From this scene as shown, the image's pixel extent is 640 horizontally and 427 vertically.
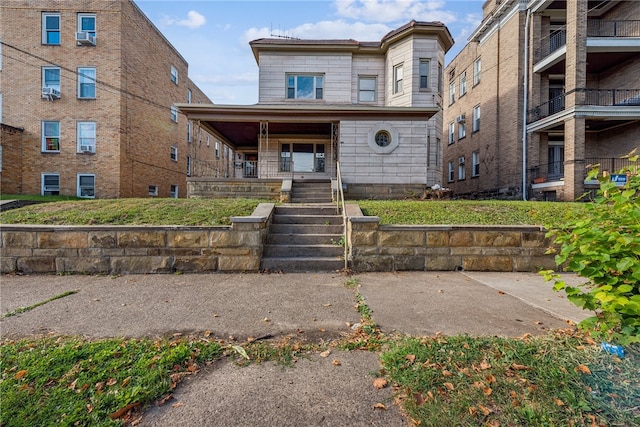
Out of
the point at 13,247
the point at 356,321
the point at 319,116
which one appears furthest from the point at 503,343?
the point at 319,116

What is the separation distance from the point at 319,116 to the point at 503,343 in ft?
38.4

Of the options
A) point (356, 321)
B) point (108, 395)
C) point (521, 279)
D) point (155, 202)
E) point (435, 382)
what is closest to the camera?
point (108, 395)

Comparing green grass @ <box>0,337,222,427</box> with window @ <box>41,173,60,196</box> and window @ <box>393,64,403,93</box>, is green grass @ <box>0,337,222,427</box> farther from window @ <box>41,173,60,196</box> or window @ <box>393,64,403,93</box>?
window @ <box>41,173,60,196</box>

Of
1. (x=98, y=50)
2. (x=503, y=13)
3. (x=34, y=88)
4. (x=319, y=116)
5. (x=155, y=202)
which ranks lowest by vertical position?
(x=155, y=202)

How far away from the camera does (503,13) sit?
16484mm

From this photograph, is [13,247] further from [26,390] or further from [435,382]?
[435,382]

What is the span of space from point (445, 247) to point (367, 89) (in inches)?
528

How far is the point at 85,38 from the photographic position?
52.4ft

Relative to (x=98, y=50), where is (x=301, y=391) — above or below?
below

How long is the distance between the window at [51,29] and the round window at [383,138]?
59.6 ft

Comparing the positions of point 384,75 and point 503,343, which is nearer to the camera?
point 503,343

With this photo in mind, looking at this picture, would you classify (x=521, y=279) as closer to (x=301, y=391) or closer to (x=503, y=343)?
(x=503, y=343)

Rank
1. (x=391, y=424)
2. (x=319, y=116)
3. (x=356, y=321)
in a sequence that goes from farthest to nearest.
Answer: (x=319, y=116) < (x=356, y=321) < (x=391, y=424)

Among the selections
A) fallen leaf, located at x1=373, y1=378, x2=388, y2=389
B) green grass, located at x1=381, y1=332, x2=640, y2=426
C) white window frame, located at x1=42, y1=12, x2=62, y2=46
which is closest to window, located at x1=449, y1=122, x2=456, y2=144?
green grass, located at x1=381, y1=332, x2=640, y2=426
